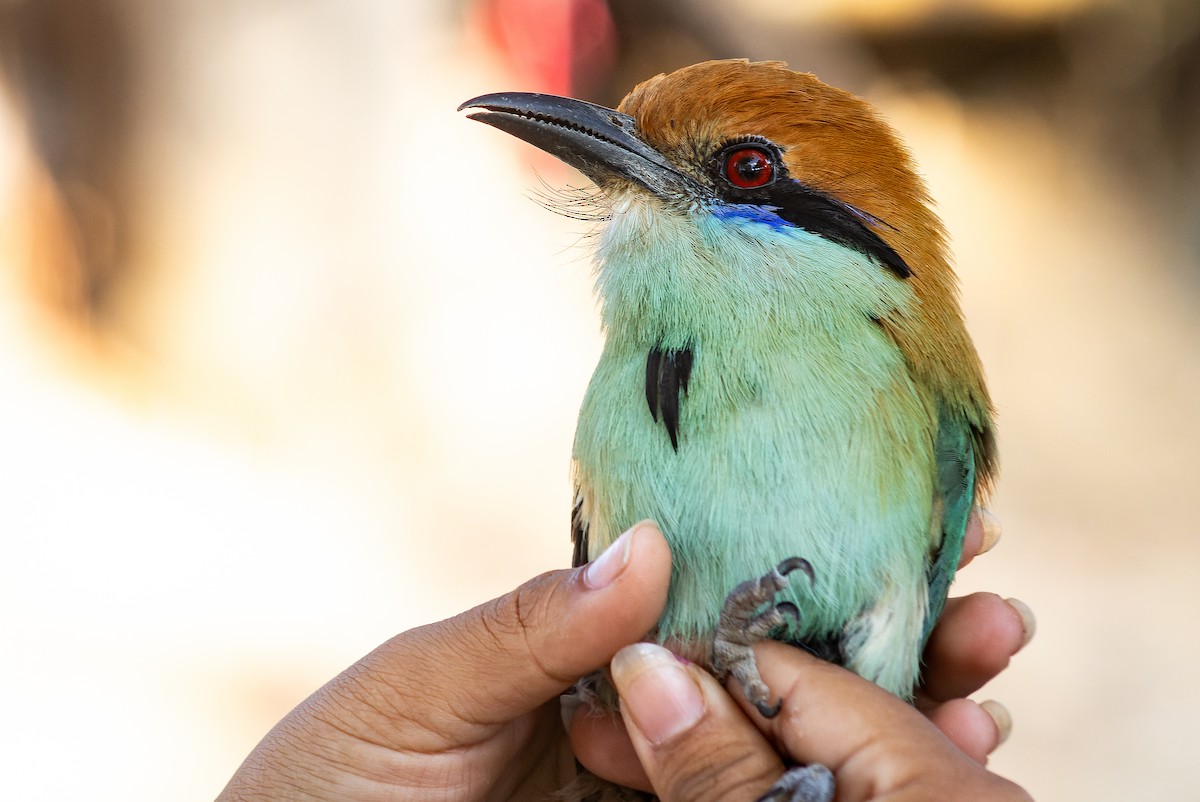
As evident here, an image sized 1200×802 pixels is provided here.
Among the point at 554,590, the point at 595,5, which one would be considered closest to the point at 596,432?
the point at 554,590

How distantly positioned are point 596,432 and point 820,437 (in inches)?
14.6

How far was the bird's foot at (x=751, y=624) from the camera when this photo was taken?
1437mm

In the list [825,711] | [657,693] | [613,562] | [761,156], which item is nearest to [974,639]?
[825,711]

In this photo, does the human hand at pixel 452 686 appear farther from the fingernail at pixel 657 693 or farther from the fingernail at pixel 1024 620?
the fingernail at pixel 1024 620

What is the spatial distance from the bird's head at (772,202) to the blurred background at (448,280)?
2608 mm

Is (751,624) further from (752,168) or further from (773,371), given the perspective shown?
(752,168)

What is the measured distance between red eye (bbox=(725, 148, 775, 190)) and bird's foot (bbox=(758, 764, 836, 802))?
933 mm

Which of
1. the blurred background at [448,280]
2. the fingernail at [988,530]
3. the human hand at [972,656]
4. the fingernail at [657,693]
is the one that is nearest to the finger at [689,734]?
the fingernail at [657,693]

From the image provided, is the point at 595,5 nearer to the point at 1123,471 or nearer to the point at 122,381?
the point at 122,381

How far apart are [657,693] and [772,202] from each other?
32.5 inches

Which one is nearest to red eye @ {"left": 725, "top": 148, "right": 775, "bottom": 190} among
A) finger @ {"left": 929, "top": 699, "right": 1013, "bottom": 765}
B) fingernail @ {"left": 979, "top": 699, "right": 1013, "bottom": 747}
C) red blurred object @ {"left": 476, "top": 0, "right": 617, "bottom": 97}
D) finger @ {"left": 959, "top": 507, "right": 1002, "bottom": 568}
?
finger @ {"left": 959, "top": 507, "right": 1002, "bottom": 568}

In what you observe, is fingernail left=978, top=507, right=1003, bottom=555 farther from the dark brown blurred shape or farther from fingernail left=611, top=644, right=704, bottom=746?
the dark brown blurred shape

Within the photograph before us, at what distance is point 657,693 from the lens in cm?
147

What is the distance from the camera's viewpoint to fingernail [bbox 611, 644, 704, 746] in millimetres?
1457
